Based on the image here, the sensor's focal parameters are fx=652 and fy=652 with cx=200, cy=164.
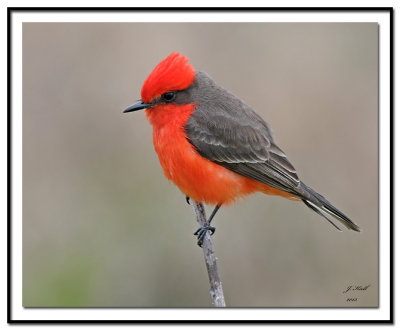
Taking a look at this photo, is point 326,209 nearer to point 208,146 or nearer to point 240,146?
point 240,146

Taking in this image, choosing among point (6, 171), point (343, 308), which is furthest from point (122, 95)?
point (343, 308)

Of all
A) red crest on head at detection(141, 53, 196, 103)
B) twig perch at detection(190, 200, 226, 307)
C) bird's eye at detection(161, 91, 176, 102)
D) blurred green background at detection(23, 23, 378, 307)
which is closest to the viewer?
twig perch at detection(190, 200, 226, 307)

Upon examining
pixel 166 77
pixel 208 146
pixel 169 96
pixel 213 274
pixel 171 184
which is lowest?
pixel 213 274

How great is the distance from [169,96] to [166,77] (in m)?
0.21

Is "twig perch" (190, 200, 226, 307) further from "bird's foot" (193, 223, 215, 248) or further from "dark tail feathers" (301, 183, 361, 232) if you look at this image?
"dark tail feathers" (301, 183, 361, 232)

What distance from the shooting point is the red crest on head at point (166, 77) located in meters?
5.75

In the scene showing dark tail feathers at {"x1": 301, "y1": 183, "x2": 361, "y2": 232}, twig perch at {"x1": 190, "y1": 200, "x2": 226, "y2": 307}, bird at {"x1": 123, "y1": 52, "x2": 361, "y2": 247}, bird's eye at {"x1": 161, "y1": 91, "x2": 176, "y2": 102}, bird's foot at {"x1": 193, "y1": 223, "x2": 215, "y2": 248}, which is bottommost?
twig perch at {"x1": 190, "y1": 200, "x2": 226, "y2": 307}

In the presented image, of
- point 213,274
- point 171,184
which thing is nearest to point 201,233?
point 213,274

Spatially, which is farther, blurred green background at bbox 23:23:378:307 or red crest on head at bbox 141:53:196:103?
blurred green background at bbox 23:23:378:307

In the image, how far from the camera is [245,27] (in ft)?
23.8

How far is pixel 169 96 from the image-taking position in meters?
5.92

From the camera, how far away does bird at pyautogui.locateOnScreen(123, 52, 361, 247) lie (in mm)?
5762

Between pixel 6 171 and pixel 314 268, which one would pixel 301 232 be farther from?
pixel 6 171

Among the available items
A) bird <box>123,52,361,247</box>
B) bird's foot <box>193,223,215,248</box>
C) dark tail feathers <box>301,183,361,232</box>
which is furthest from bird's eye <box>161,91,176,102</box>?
dark tail feathers <box>301,183,361,232</box>
